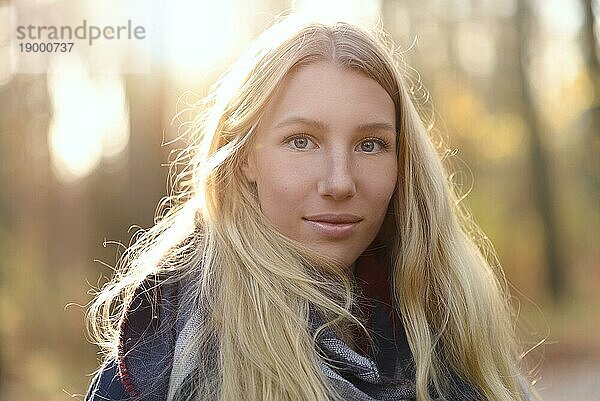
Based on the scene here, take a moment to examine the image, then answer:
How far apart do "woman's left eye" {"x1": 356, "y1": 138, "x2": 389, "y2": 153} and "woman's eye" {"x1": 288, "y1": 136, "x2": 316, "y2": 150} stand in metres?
0.12

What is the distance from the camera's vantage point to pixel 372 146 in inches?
95.3

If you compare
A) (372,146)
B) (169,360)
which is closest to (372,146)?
(372,146)

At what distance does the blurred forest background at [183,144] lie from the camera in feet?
31.5

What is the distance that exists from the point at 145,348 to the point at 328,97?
2.47 ft

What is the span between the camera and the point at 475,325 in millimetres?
2631

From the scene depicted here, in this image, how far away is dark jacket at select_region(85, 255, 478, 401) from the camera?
2.27 meters

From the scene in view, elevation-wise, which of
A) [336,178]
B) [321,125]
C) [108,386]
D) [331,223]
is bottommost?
[108,386]

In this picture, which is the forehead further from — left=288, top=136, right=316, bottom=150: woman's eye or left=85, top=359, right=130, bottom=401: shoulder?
left=85, top=359, right=130, bottom=401: shoulder

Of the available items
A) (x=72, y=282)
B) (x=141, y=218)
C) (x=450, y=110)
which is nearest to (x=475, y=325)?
(x=141, y=218)

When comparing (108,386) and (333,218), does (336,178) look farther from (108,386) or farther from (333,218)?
(108,386)

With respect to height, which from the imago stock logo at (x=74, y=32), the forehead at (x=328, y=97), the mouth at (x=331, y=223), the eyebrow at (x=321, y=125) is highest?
the imago stock logo at (x=74, y=32)

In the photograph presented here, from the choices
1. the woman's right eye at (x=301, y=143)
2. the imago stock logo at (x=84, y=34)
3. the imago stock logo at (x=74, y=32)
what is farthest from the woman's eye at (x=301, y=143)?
the imago stock logo at (x=74, y=32)

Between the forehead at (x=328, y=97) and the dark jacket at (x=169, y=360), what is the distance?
501 millimetres

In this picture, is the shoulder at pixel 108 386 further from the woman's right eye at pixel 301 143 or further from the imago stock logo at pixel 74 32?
the imago stock logo at pixel 74 32
